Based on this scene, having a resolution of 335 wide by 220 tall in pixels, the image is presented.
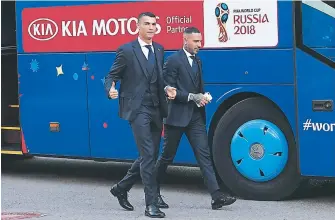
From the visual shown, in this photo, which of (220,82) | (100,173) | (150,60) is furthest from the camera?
(100,173)

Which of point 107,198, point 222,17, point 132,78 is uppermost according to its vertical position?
point 222,17

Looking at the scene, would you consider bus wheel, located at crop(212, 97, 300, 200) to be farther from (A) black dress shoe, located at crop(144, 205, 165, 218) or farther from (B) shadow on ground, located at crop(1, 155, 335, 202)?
(A) black dress shoe, located at crop(144, 205, 165, 218)

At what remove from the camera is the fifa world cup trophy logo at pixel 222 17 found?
9.26 metres

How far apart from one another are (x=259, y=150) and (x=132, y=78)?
169 centimetres

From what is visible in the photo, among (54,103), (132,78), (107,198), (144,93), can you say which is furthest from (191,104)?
(54,103)

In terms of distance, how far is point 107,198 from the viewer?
9.57m

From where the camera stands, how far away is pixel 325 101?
8.57 meters

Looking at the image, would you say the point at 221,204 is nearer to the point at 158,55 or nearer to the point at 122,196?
the point at 122,196

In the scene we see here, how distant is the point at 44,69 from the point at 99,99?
878 mm

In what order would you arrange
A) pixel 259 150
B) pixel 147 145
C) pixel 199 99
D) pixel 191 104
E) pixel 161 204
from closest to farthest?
pixel 147 145 < pixel 199 99 < pixel 191 104 < pixel 161 204 < pixel 259 150

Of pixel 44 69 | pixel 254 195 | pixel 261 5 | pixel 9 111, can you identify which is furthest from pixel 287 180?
pixel 9 111

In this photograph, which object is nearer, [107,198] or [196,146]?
[196,146]

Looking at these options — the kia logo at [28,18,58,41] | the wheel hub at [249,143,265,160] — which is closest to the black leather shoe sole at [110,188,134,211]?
the wheel hub at [249,143,265,160]

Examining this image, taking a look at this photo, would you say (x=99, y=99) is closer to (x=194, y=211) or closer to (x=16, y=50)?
(x=16, y=50)
